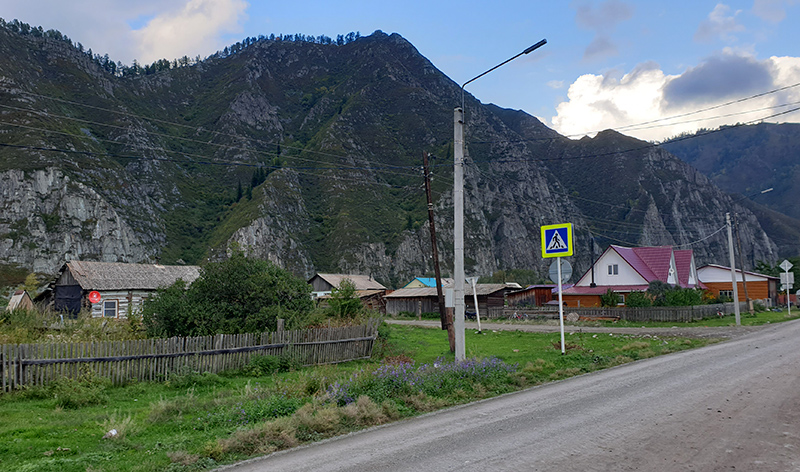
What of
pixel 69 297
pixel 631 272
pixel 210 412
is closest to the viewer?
pixel 210 412

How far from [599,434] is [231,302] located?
1553 cm

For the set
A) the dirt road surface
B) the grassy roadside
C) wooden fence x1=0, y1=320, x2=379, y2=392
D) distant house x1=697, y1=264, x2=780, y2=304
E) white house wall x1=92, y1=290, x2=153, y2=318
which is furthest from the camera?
distant house x1=697, y1=264, x2=780, y2=304

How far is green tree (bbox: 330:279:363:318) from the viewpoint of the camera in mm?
22500

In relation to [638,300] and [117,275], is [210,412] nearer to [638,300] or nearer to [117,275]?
[638,300]

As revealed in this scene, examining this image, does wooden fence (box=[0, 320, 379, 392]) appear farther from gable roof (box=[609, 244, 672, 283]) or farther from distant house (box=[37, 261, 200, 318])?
gable roof (box=[609, 244, 672, 283])

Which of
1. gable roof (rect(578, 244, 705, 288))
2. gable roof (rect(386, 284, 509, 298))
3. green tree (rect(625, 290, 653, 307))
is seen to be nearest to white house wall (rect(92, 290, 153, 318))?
gable roof (rect(386, 284, 509, 298))

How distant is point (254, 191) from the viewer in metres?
137

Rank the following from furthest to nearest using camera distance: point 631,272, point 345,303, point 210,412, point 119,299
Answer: point 631,272 < point 119,299 < point 345,303 < point 210,412

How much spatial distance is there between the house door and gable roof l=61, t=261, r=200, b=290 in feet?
3.89

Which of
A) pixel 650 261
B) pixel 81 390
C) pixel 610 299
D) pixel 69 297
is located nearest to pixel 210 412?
pixel 81 390

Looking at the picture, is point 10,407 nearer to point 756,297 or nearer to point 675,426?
point 675,426

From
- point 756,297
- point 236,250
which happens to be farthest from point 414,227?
point 236,250

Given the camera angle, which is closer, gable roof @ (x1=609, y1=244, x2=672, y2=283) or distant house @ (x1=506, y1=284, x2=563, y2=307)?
gable roof @ (x1=609, y1=244, x2=672, y2=283)

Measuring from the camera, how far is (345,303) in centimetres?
2261
